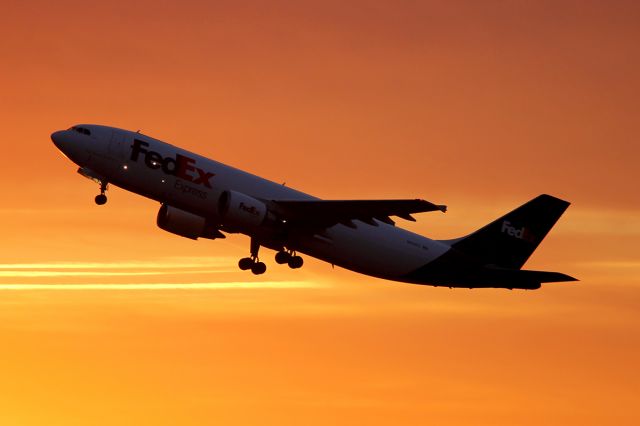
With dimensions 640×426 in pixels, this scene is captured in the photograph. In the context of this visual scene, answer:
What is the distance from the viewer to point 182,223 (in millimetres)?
70938

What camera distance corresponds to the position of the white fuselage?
6550cm

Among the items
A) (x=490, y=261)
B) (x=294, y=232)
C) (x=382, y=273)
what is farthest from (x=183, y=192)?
(x=490, y=261)

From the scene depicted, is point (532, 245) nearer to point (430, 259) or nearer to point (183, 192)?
point (430, 259)

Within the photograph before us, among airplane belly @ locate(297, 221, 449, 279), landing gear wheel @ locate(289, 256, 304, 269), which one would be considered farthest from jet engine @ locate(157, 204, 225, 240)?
airplane belly @ locate(297, 221, 449, 279)

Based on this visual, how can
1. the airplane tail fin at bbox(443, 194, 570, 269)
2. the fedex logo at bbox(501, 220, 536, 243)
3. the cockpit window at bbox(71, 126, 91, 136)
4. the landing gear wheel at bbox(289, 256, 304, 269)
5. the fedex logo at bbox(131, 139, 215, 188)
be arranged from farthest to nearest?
the fedex logo at bbox(501, 220, 536, 243), the airplane tail fin at bbox(443, 194, 570, 269), the landing gear wheel at bbox(289, 256, 304, 269), the cockpit window at bbox(71, 126, 91, 136), the fedex logo at bbox(131, 139, 215, 188)

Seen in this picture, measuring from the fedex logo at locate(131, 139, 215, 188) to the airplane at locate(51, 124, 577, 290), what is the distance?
0.05 metres

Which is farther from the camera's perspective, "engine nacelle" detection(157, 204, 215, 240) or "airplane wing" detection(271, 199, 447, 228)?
"engine nacelle" detection(157, 204, 215, 240)

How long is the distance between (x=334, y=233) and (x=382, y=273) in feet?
12.4

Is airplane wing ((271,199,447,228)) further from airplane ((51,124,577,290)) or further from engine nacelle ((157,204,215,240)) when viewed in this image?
engine nacelle ((157,204,215,240))

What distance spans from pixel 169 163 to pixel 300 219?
7338mm

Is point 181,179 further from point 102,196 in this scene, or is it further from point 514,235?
point 514,235

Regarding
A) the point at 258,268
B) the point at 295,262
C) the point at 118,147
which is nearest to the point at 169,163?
the point at 118,147

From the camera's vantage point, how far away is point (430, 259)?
72500 mm

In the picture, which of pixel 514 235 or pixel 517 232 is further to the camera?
pixel 517 232
